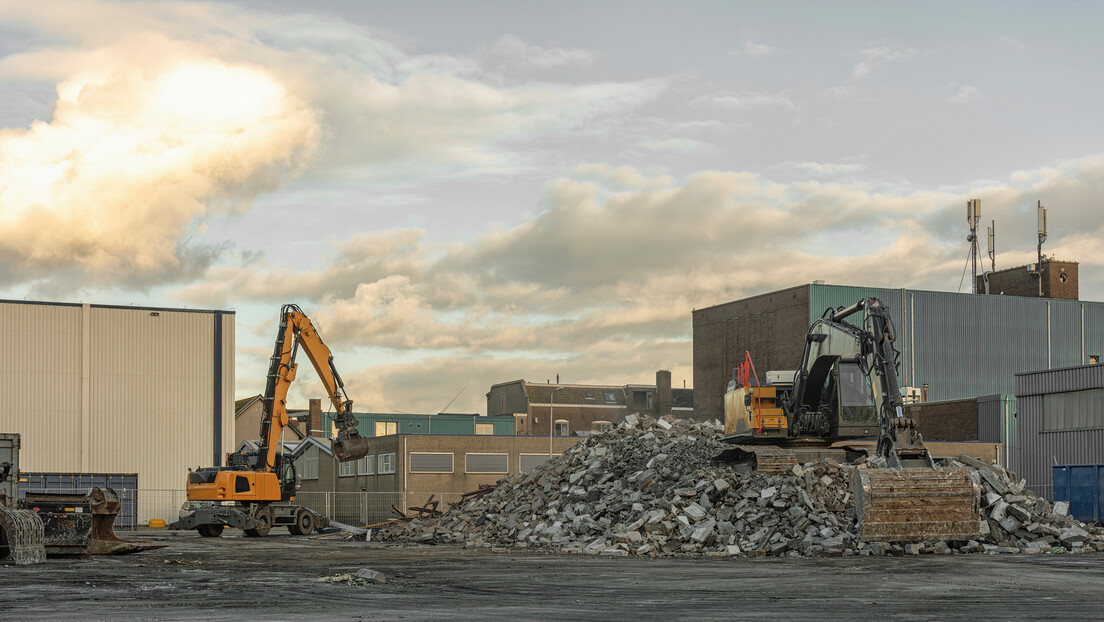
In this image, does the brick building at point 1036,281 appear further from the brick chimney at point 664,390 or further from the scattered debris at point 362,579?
the scattered debris at point 362,579

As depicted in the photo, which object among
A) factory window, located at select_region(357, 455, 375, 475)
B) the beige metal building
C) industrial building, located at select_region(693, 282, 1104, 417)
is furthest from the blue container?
Result: the beige metal building

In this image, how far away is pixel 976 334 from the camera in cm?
8162

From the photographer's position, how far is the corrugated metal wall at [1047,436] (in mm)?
51062

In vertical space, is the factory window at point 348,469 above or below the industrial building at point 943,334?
below

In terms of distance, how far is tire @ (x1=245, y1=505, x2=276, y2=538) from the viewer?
42750 millimetres

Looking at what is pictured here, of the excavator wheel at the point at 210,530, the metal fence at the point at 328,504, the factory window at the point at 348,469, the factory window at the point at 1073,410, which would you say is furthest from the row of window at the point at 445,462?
the factory window at the point at 1073,410

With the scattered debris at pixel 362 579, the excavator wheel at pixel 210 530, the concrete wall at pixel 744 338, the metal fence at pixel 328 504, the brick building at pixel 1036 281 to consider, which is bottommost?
the metal fence at pixel 328 504

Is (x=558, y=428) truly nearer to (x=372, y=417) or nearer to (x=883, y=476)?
(x=372, y=417)

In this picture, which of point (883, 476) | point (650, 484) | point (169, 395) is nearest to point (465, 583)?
point (883, 476)

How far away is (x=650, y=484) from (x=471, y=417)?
64.3 metres

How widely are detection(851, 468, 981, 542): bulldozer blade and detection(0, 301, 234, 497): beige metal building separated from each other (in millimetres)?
42193

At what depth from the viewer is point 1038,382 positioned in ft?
178

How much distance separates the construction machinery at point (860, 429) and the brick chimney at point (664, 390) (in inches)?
2750

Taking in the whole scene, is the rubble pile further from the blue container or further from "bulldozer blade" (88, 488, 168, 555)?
"bulldozer blade" (88, 488, 168, 555)
